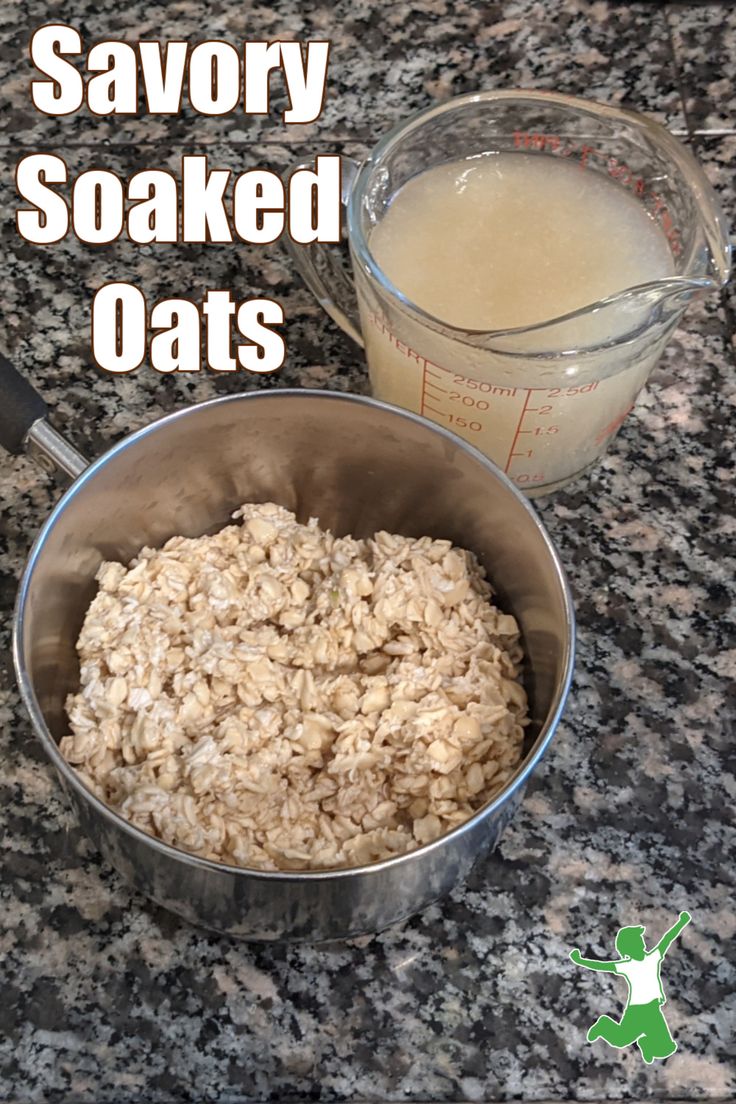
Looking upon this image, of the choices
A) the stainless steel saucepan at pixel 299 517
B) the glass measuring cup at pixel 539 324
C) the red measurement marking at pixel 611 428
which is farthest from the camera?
the red measurement marking at pixel 611 428

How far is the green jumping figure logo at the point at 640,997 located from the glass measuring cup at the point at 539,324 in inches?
12.6

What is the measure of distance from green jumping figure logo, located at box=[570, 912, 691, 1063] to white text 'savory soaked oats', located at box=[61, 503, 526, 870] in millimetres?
125

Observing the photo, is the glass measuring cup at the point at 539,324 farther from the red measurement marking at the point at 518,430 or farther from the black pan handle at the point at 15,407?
the black pan handle at the point at 15,407

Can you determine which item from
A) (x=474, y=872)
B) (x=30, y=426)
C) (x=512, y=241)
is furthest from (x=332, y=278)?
(x=474, y=872)

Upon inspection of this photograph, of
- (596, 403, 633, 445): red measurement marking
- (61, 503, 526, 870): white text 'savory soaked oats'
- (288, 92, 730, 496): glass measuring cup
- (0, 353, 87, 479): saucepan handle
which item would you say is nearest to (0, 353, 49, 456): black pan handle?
(0, 353, 87, 479): saucepan handle

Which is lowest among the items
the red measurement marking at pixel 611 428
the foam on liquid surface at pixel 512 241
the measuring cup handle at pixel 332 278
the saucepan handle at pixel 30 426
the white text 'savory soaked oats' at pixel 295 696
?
the white text 'savory soaked oats' at pixel 295 696

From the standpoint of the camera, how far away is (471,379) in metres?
0.69

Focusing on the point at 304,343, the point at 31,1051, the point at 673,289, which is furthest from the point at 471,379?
the point at 31,1051

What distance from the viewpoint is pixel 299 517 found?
0.79m

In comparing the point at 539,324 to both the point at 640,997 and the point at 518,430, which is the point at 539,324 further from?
the point at 640,997

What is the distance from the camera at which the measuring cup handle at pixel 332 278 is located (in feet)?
2.71

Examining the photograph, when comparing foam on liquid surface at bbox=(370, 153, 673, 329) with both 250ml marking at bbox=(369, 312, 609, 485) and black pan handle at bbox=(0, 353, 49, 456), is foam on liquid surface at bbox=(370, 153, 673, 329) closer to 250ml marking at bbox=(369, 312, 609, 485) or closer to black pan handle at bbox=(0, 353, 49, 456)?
250ml marking at bbox=(369, 312, 609, 485)

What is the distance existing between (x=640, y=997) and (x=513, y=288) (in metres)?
0.45

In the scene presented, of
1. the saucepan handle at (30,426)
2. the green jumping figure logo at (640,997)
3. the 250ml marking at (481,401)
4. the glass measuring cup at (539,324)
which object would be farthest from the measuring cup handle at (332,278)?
the green jumping figure logo at (640,997)
